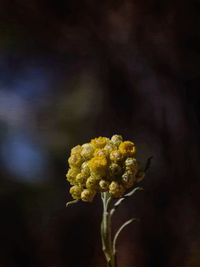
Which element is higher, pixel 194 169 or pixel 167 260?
pixel 194 169

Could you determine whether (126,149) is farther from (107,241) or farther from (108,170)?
(107,241)

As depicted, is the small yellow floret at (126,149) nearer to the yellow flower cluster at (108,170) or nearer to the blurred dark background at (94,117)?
the yellow flower cluster at (108,170)

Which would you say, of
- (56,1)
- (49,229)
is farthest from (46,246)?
(56,1)

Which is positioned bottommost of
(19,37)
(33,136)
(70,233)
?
(70,233)

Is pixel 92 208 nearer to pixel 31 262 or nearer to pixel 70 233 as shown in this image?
pixel 70 233

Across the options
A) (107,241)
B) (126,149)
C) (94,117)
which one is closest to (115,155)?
Result: (126,149)

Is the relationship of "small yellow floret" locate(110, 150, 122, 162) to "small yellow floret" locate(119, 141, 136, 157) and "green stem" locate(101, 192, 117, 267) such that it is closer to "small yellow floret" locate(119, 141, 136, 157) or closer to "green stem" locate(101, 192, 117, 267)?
"small yellow floret" locate(119, 141, 136, 157)
